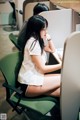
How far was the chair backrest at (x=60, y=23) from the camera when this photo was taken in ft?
8.47

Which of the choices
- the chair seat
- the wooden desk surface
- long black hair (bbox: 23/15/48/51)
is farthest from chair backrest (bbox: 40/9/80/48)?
the chair seat

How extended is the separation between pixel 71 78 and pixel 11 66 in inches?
20.3

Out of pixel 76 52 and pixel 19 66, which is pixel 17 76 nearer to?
pixel 19 66

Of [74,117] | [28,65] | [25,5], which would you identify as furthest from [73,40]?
[25,5]

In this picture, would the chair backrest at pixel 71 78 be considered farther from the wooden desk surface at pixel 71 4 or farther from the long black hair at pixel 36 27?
the wooden desk surface at pixel 71 4

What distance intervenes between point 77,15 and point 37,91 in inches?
45.4

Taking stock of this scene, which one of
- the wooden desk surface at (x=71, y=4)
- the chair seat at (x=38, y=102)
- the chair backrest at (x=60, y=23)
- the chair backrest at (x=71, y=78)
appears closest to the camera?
the chair backrest at (x=71, y=78)

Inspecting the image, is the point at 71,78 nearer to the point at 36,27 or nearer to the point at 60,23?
the point at 36,27

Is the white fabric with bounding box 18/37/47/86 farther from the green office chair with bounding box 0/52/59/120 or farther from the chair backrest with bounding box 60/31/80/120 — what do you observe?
the chair backrest with bounding box 60/31/80/120

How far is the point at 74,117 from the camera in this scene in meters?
1.84

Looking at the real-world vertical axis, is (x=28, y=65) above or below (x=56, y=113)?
above

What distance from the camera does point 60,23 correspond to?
8.63 ft

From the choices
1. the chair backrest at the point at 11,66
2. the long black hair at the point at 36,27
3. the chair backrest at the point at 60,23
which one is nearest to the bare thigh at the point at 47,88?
the chair backrest at the point at 11,66

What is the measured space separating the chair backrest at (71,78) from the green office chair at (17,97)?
0.40ft
